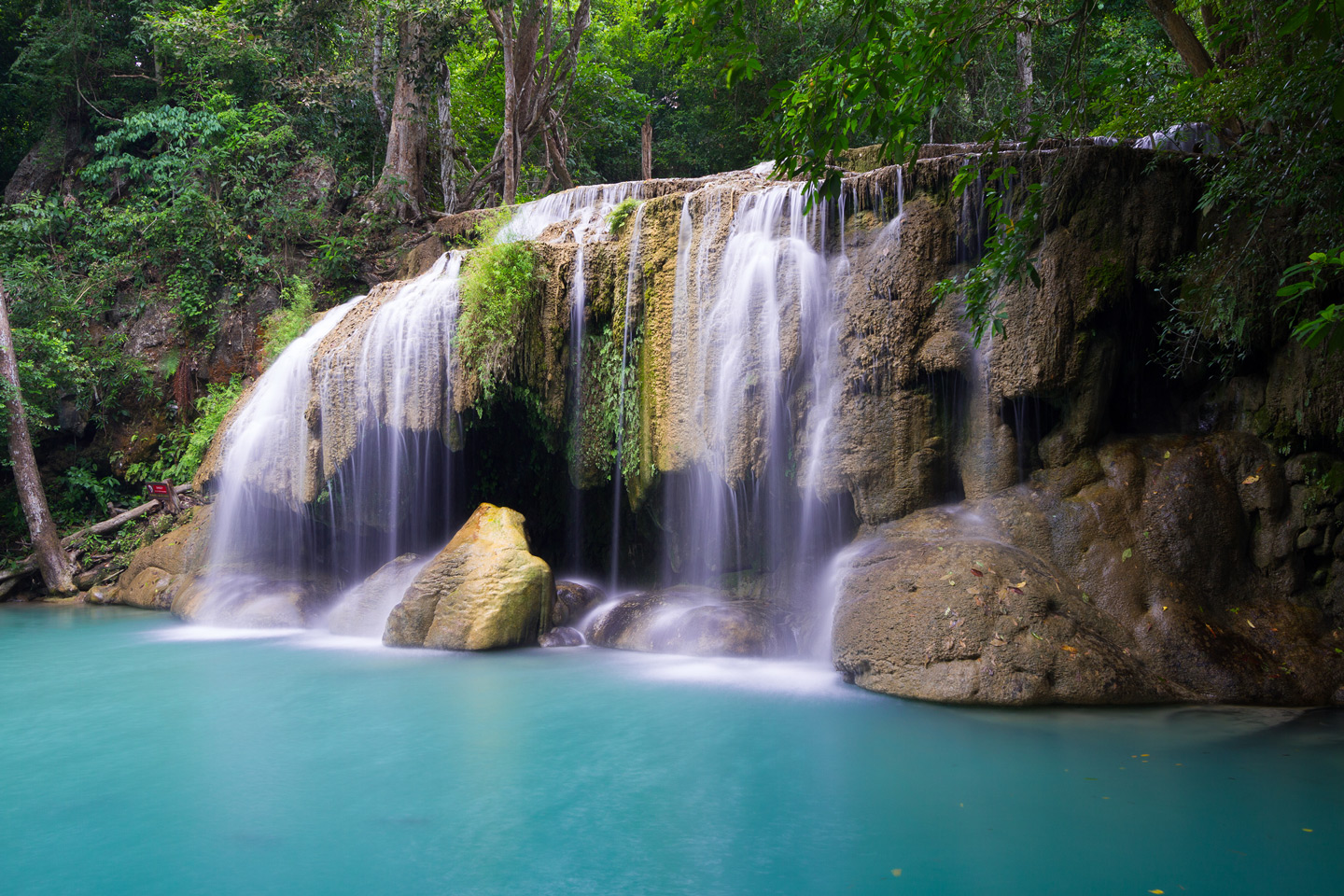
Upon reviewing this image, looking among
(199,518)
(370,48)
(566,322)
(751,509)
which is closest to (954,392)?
(751,509)

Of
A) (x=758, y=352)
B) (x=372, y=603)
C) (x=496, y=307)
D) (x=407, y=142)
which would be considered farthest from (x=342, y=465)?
(x=407, y=142)

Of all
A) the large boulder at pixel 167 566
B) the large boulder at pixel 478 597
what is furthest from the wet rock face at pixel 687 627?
the large boulder at pixel 167 566

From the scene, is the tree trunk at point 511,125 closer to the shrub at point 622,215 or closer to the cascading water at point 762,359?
the shrub at point 622,215

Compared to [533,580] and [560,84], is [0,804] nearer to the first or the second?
[533,580]

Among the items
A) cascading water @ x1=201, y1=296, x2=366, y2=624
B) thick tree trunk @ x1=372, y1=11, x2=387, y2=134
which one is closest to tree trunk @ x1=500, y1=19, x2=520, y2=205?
thick tree trunk @ x1=372, y1=11, x2=387, y2=134

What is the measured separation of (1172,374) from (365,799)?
7.35 metres

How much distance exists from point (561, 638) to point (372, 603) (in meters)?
2.72

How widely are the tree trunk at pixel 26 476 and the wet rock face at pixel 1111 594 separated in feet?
44.1

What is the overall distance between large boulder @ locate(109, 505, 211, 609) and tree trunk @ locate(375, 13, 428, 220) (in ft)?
25.7

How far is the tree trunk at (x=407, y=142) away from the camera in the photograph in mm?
17453

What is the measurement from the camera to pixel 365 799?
461cm

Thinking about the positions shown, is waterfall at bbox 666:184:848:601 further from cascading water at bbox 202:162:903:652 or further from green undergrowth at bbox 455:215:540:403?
green undergrowth at bbox 455:215:540:403

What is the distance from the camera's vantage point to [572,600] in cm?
974

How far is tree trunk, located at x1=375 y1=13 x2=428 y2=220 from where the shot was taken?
17.5 metres
